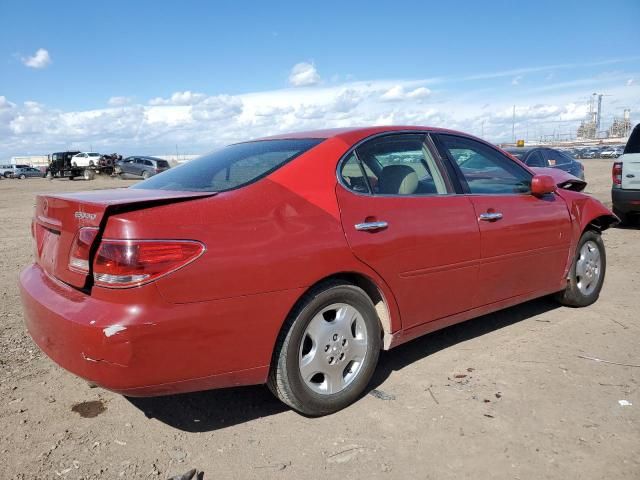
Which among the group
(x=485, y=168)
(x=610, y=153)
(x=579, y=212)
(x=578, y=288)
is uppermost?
(x=485, y=168)

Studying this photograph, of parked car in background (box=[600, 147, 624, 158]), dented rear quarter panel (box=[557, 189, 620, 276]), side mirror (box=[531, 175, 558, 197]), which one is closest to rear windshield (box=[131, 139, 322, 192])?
side mirror (box=[531, 175, 558, 197])

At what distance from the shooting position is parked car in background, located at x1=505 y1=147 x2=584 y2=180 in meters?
11.5

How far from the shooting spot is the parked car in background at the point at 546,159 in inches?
454

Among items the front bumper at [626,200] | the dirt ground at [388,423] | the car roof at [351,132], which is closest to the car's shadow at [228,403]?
the dirt ground at [388,423]

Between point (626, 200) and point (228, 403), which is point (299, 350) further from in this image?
point (626, 200)

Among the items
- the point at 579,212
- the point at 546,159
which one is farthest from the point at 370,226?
the point at 546,159

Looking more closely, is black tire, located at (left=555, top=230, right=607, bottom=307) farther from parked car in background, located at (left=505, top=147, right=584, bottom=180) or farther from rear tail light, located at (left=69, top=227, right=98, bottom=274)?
parked car in background, located at (left=505, top=147, right=584, bottom=180)

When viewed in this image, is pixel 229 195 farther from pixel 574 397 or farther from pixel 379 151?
pixel 574 397

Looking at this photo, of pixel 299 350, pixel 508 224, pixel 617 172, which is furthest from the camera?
pixel 617 172

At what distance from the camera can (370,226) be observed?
3.11m

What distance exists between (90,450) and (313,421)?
1.16 meters

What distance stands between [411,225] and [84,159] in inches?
1580

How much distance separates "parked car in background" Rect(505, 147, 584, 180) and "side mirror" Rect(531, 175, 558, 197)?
24.6ft

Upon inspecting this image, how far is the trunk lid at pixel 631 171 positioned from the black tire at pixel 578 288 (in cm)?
464
